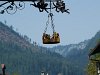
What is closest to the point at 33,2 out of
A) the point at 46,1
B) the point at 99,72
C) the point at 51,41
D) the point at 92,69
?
the point at 46,1

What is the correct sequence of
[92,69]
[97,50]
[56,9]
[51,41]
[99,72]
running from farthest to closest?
[92,69]
[99,72]
[97,50]
[51,41]
[56,9]

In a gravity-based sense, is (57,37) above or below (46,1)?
below

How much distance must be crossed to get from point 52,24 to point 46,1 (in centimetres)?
110

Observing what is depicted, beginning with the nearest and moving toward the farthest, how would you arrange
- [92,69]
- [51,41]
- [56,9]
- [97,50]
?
[56,9] → [51,41] → [97,50] → [92,69]

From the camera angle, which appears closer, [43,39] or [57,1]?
[57,1]

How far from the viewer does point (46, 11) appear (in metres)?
6.82

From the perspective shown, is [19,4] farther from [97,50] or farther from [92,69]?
[92,69]

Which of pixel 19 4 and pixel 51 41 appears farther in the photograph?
pixel 51 41

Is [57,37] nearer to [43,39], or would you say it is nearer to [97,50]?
[43,39]

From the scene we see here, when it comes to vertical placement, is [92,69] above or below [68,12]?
below

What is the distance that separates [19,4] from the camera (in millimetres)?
7148

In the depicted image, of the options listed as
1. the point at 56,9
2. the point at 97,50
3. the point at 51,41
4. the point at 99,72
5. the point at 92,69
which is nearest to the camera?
the point at 56,9

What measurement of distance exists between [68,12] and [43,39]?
3.59 ft

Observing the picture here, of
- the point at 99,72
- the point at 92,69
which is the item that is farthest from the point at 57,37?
the point at 92,69
